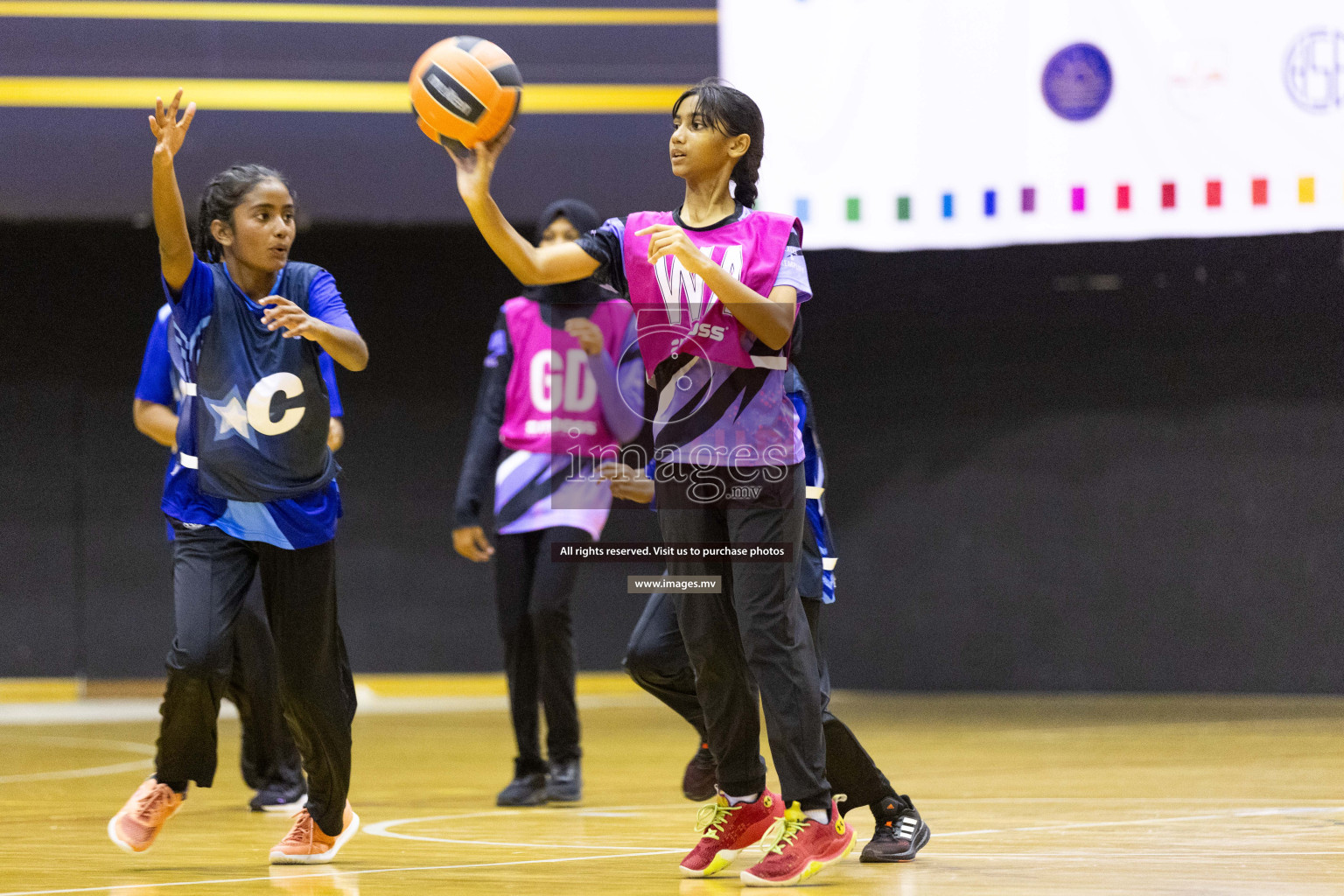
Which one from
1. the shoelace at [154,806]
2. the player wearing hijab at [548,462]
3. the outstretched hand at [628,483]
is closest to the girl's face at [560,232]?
the player wearing hijab at [548,462]

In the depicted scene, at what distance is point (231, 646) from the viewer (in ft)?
9.85

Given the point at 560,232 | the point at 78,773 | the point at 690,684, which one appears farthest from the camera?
the point at 78,773

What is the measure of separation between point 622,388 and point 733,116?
1.88 meters

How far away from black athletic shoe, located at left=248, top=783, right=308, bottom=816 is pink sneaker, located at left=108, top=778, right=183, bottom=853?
104 cm

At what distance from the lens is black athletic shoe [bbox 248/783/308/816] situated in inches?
159

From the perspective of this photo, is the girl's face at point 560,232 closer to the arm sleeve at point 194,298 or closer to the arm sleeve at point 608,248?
the arm sleeve at point 194,298

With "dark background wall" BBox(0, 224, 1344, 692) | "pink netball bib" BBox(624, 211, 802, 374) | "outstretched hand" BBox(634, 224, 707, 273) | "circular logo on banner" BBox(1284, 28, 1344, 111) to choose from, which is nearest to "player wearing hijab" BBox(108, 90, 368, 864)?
"pink netball bib" BBox(624, 211, 802, 374)

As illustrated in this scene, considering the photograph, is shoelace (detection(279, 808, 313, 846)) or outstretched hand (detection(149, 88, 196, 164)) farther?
shoelace (detection(279, 808, 313, 846))

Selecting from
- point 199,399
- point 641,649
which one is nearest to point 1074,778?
point 641,649

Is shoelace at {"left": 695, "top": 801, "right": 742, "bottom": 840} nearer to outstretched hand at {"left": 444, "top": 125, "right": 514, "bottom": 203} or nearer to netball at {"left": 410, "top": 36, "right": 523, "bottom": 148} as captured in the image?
outstretched hand at {"left": 444, "top": 125, "right": 514, "bottom": 203}

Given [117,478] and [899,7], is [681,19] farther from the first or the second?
[117,478]

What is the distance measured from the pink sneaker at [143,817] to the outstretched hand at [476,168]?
138 centimetres

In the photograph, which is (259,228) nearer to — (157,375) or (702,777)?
(157,375)

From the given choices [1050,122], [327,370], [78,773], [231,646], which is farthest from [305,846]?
[1050,122]
